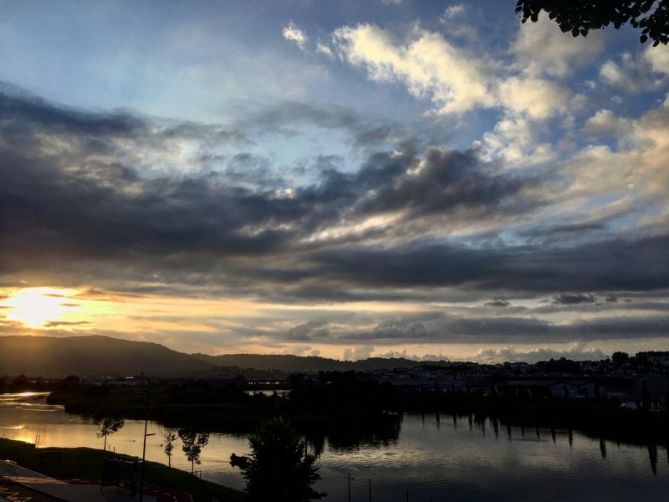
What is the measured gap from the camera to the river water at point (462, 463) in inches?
2896

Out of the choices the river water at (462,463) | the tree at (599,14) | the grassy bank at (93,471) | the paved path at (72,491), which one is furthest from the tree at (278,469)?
the tree at (599,14)

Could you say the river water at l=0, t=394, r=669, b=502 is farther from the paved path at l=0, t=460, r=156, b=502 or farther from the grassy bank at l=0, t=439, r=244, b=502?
the paved path at l=0, t=460, r=156, b=502

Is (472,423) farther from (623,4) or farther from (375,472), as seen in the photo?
(623,4)

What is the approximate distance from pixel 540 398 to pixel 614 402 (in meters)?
22.0

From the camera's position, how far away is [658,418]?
12481cm

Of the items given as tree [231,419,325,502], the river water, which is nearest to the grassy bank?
the river water

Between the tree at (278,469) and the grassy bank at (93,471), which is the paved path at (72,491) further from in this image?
the tree at (278,469)

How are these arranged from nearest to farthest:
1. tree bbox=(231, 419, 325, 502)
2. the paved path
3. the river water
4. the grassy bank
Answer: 1. tree bbox=(231, 419, 325, 502)
2. the paved path
3. the grassy bank
4. the river water

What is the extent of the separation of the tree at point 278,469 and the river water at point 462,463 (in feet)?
89.0

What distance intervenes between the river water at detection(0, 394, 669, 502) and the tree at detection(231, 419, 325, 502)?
89.0ft

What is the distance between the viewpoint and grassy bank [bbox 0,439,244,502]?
61625 millimetres

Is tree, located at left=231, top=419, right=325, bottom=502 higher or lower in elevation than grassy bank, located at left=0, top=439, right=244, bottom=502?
higher

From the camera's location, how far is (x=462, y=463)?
9450cm

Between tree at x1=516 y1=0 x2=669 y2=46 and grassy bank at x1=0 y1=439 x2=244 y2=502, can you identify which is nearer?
tree at x1=516 y1=0 x2=669 y2=46
